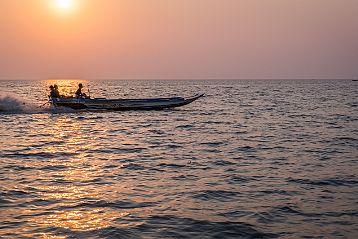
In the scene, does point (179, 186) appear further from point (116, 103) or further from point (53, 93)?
point (116, 103)

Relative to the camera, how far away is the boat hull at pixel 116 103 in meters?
38.9

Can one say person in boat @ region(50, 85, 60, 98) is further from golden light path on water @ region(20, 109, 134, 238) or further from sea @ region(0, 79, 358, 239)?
golden light path on water @ region(20, 109, 134, 238)

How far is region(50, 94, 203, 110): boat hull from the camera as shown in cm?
3894

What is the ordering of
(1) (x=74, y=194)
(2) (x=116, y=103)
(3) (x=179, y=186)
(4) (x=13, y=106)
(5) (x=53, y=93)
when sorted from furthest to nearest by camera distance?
1. (4) (x=13, y=106)
2. (2) (x=116, y=103)
3. (5) (x=53, y=93)
4. (3) (x=179, y=186)
5. (1) (x=74, y=194)

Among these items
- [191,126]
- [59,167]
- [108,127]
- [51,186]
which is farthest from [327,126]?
[51,186]

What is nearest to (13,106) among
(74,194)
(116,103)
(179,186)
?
(116,103)

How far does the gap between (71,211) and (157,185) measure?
306 centimetres

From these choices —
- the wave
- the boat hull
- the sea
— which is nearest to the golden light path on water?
the sea

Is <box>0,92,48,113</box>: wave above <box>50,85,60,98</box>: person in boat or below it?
below

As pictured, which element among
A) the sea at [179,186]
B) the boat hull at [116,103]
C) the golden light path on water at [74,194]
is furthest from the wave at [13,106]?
the golden light path on water at [74,194]

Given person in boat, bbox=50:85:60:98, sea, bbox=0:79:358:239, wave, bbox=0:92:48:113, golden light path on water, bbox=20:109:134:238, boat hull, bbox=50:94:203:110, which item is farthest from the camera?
wave, bbox=0:92:48:113

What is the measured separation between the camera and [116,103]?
4016 centimetres

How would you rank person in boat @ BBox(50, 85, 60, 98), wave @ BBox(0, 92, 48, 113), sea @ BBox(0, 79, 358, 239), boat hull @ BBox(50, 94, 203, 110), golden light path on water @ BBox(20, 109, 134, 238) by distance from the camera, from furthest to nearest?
wave @ BBox(0, 92, 48, 113) → boat hull @ BBox(50, 94, 203, 110) → person in boat @ BBox(50, 85, 60, 98) → golden light path on water @ BBox(20, 109, 134, 238) → sea @ BBox(0, 79, 358, 239)

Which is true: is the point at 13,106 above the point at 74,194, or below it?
above
